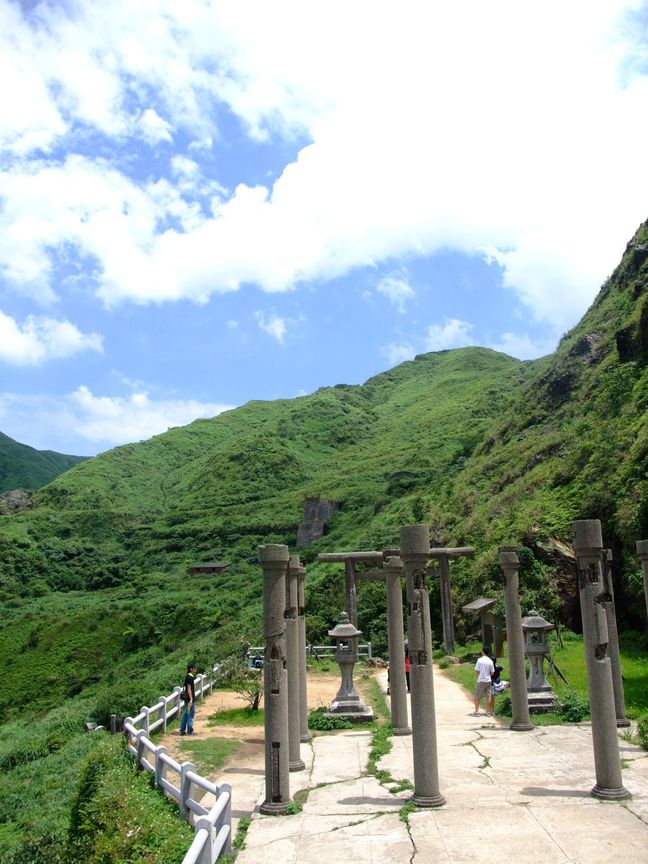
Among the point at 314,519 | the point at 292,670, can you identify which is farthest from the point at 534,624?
the point at 314,519

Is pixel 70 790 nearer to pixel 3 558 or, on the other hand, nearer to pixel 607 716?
pixel 607 716

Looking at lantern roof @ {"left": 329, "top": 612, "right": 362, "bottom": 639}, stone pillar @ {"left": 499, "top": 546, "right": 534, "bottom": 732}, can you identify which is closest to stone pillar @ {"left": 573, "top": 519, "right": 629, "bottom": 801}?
stone pillar @ {"left": 499, "top": 546, "right": 534, "bottom": 732}

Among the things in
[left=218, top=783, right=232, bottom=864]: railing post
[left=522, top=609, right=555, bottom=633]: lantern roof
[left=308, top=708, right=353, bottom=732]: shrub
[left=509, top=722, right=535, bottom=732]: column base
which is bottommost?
[left=308, top=708, right=353, bottom=732]: shrub

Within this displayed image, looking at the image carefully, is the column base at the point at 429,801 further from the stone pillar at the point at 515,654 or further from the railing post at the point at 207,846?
the stone pillar at the point at 515,654

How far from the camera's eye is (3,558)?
272 ft

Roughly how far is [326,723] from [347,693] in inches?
53.8

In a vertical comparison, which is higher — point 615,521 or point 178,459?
point 178,459

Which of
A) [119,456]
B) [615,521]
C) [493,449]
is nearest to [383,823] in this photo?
[615,521]

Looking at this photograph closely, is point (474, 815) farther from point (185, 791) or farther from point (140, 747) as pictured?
point (140, 747)

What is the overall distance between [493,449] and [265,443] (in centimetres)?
7773

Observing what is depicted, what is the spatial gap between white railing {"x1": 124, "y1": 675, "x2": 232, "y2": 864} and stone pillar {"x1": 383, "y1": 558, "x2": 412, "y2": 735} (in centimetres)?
503

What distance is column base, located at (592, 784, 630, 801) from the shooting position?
29.4 ft

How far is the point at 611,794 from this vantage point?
8984 millimetres

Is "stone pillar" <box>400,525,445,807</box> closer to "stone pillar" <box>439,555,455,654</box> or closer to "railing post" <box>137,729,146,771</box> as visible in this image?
"railing post" <box>137,729,146,771</box>
